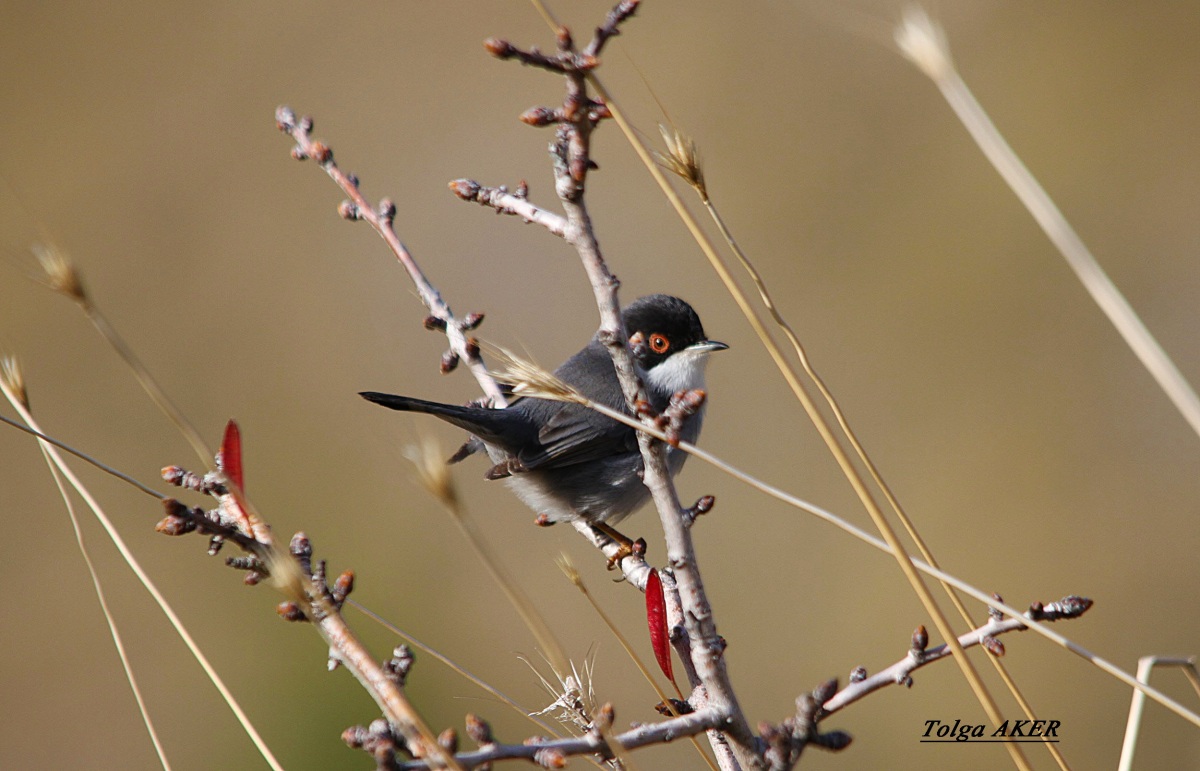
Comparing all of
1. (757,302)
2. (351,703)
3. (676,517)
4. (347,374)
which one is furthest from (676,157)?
(347,374)

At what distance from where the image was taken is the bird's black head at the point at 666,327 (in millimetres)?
4496

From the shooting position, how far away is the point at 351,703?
566 cm

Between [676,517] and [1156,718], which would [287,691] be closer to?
[676,517]

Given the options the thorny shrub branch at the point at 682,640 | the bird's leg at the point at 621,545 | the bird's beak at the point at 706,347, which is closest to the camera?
the thorny shrub branch at the point at 682,640

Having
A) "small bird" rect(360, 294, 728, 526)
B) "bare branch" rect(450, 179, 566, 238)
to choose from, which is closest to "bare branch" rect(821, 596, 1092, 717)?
"bare branch" rect(450, 179, 566, 238)

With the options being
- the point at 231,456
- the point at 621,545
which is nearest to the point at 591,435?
the point at 621,545

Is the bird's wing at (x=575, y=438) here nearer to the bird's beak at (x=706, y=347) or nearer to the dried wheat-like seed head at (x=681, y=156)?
the bird's beak at (x=706, y=347)

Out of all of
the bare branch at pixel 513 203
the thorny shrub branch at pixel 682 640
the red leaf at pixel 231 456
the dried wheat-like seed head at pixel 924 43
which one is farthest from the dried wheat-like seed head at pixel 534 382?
the dried wheat-like seed head at pixel 924 43

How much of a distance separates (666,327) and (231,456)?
273cm

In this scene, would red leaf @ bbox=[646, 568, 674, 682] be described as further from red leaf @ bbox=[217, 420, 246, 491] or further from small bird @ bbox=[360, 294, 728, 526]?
small bird @ bbox=[360, 294, 728, 526]

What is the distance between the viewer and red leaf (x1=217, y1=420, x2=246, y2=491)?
204 centimetres

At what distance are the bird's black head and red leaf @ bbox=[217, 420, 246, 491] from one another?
8.54 ft

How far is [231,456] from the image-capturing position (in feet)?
6.75

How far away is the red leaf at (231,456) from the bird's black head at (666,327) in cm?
260
